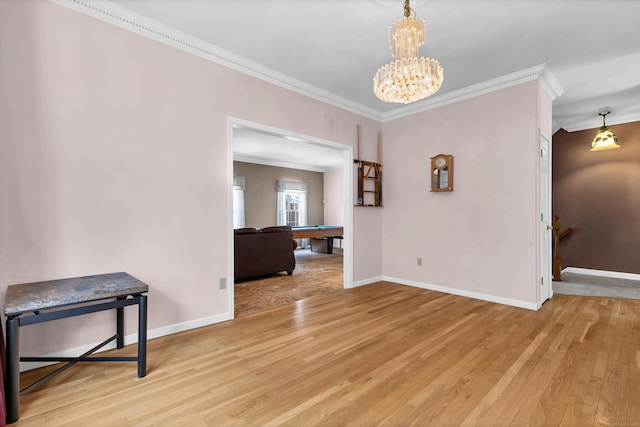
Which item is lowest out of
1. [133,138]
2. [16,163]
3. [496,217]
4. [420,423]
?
[420,423]

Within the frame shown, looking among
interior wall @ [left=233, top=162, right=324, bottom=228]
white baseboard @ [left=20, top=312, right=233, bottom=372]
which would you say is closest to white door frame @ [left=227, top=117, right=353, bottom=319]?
white baseboard @ [left=20, top=312, right=233, bottom=372]

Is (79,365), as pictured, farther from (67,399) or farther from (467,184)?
(467,184)

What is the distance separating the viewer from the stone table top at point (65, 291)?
5.56 ft

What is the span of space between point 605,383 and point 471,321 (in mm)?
1182

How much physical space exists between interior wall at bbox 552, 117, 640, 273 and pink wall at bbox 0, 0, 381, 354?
18.7ft

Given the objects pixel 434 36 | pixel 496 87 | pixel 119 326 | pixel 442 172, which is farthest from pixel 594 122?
pixel 119 326

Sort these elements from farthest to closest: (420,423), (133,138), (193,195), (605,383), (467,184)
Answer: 1. (467,184)
2. (193,195)
3. (133,138)
4. (605,383)
5. (420,423)

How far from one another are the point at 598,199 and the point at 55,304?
7181mm

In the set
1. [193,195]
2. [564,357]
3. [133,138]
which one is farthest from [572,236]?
[133,138]

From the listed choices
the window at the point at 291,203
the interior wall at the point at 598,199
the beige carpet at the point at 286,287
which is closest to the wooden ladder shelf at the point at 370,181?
the beige carpet at the point at 286,287

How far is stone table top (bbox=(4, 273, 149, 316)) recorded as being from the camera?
66.7 inches

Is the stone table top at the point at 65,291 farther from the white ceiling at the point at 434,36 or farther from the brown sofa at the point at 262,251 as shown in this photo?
the brown sofa at the point at 262,251

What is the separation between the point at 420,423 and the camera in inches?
63.5

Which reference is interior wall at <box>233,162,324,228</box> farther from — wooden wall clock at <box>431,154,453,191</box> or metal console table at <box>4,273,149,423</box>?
metal console table at <box>4,273,149,423</box>
